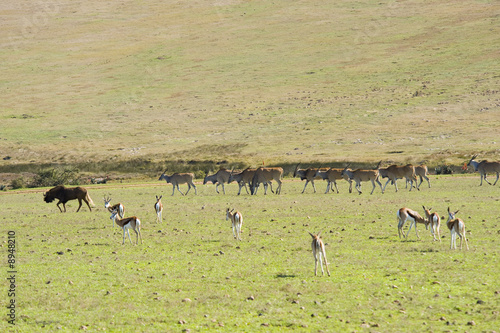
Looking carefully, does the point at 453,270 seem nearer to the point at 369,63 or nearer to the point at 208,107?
the point at 208,107

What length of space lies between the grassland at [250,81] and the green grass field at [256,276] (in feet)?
131

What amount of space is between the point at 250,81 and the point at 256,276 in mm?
91443

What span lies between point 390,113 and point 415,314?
238 feet

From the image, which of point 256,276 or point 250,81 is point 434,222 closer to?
point 256,276

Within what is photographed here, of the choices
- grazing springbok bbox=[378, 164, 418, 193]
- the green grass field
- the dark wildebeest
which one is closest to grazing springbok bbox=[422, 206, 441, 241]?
the green grass field

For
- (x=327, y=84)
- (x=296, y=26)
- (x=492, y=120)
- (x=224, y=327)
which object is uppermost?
(x=296, y=26)

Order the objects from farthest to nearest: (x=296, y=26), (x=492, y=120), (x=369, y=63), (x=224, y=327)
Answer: (x=296, y=26)
(x=369, y=63)
(x=492, y=120)
(x=224, y=327)

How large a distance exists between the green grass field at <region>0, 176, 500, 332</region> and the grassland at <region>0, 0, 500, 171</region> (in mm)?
39972

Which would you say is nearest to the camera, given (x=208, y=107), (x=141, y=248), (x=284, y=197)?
(x=141, y=248)

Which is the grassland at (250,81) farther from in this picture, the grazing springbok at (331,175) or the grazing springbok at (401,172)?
the grazing springbok at (331,175)

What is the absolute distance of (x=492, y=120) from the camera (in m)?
74.9

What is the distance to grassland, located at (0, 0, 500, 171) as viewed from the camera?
241 ft

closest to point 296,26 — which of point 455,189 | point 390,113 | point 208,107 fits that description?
point 208,107

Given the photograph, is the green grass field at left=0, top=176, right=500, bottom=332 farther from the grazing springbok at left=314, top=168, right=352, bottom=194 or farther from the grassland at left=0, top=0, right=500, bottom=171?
the grassland at left=0, top=0, right=500, bottom=171
